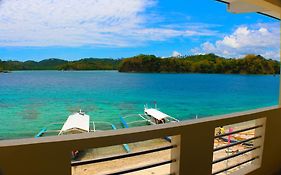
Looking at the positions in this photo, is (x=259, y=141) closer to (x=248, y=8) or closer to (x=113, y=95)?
(x=248, y=8)

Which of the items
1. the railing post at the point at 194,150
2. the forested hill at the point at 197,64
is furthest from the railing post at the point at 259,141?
the forested hill at the point at 197,64

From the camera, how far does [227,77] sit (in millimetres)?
23375

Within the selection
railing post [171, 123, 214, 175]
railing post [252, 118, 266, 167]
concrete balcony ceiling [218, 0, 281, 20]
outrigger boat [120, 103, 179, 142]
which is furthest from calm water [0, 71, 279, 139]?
railing post [171, 123, 214, 175]

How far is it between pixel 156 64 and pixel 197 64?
4.40 m

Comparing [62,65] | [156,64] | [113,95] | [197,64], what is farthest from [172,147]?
[113,95]

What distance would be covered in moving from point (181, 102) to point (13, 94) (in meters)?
18.2

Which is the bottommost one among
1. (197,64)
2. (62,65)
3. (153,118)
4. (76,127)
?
(153,118)

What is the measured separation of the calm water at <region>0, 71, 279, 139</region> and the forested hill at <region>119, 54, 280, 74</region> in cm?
84

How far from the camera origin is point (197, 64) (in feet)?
70.9

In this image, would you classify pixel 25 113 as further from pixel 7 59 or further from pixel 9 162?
pixel 9 162

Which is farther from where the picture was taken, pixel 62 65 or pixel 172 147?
pixel 62 65

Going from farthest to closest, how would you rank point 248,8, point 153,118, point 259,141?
point 153,118 → point 248,8 → point 259,141

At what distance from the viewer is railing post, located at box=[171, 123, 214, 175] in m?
1.57

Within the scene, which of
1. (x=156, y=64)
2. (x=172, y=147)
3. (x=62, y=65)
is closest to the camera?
(x=172, y=147)
